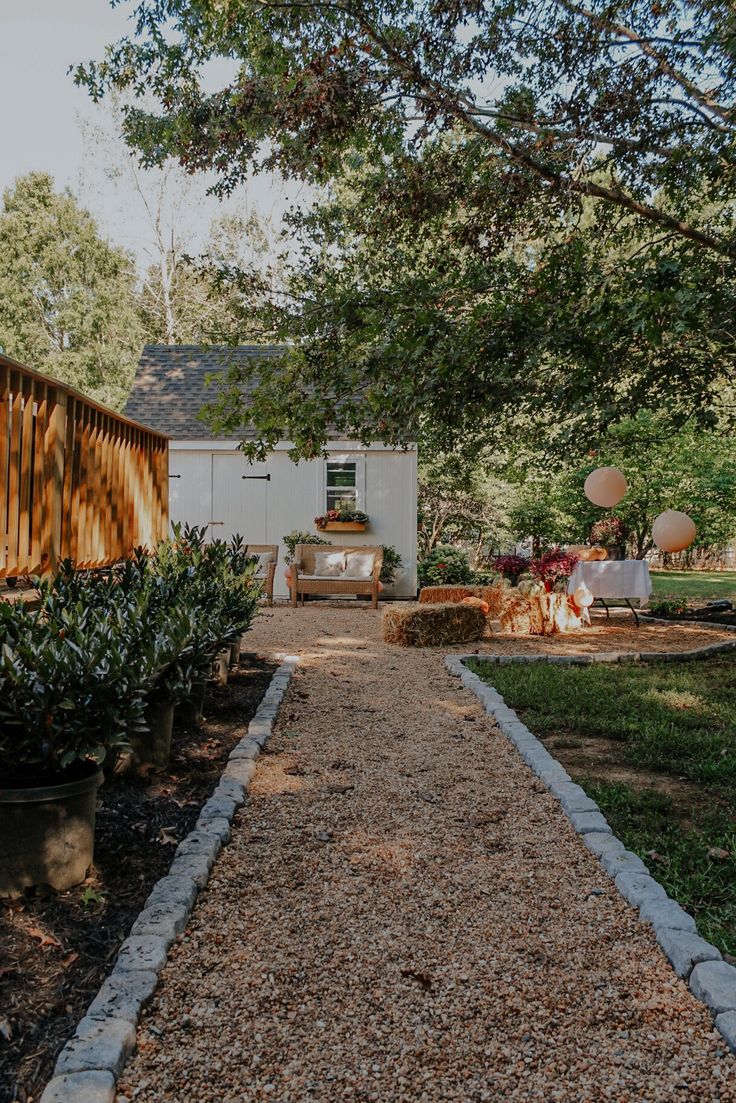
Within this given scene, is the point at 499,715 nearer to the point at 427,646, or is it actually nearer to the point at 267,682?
the point at 267,682

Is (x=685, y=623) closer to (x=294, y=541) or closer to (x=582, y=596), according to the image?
(x=582, y=596)

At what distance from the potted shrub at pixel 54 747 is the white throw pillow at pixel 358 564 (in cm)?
1069

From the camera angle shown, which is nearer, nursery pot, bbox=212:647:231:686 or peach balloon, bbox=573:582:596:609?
nursery pot, bbox=212:647:231:686

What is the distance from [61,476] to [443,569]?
1091 centimetres

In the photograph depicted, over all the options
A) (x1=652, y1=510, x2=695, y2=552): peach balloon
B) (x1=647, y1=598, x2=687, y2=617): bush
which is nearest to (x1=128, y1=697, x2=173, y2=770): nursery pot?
(x1=652, y1=510, x2=695, y2=552): peach balloon

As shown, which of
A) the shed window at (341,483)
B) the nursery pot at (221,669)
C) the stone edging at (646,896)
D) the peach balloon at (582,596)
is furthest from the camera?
the shed window at (341,483)

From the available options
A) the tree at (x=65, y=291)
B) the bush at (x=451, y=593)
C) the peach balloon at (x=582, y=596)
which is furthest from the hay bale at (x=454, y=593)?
the tree at (x=65, y=291)

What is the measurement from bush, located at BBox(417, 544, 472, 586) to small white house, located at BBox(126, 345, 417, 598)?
1.63ft

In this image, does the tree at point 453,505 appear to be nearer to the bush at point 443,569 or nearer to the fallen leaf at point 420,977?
the bush at point 443,569

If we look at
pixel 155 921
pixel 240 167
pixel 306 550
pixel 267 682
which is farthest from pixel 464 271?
pixel 306 550

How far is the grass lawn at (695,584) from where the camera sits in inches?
551

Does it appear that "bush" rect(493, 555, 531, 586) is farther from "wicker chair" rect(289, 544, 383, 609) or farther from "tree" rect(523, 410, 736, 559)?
"tree" rect(523, 410, 736, 559)

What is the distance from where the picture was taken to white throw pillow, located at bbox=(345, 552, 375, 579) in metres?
13.3

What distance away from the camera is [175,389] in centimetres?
1588
